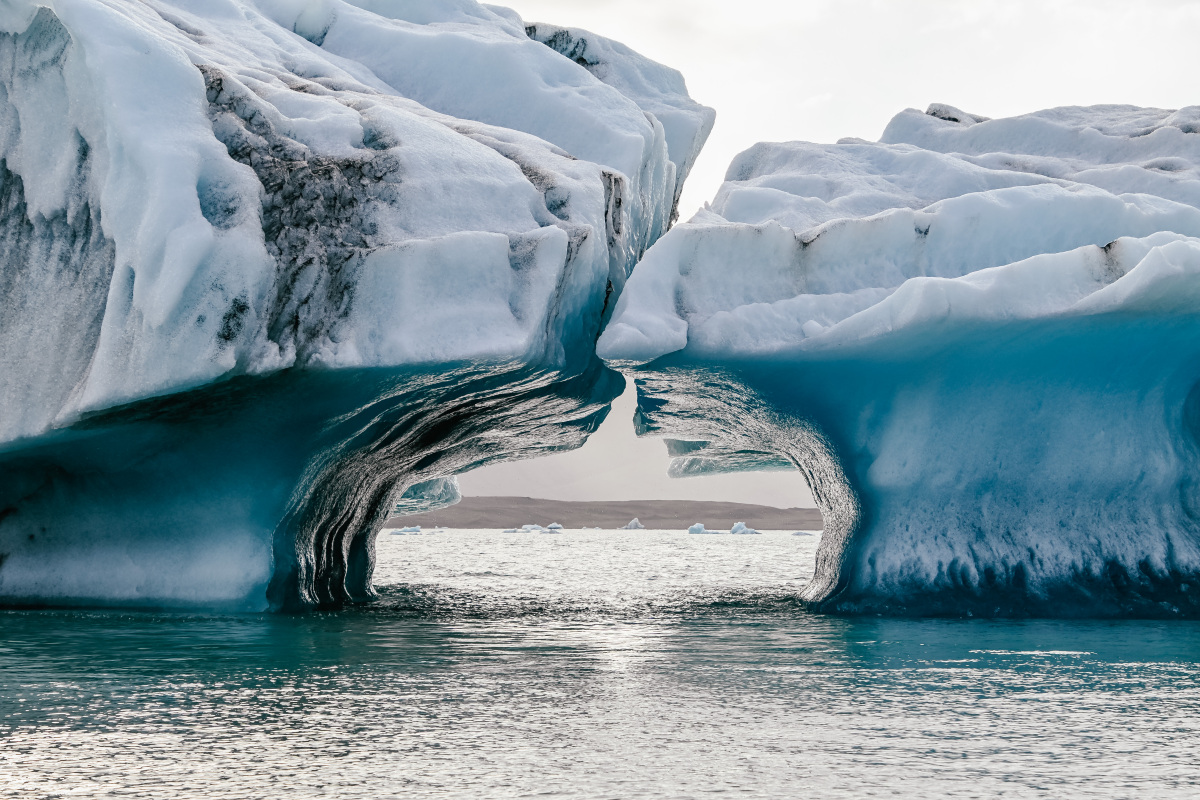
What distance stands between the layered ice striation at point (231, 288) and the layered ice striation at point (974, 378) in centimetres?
104

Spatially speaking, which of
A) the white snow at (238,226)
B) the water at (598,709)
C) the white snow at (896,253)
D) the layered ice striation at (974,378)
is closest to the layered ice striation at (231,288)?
the white snow at (238,226)

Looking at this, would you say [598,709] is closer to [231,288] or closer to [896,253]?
[231,288]

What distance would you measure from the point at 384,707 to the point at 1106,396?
6249 mm

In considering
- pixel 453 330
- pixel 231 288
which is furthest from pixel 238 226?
pixel 453 330

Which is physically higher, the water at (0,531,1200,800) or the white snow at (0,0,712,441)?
the white snow at (0,0,712,441)

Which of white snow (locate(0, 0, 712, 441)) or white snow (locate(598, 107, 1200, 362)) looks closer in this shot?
white snow (locate(0, 0, 712, 441))

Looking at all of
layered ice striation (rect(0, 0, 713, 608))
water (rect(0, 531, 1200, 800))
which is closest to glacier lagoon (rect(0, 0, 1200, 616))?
layered ice striation (rect(0, 0, 713, 608))

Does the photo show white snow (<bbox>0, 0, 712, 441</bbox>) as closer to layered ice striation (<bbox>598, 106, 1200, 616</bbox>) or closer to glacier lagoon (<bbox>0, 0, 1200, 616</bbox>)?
glacier lagoon (<bbox>0, 0, 1200, 616</bbox>)

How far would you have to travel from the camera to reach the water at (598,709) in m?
3.14

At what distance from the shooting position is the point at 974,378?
320 inches

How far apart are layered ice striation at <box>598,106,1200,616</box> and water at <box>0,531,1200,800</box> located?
26.9 inches

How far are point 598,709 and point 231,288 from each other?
13.5 feet

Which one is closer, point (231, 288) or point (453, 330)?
point (231, 288)

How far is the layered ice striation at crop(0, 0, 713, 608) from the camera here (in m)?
7.09
